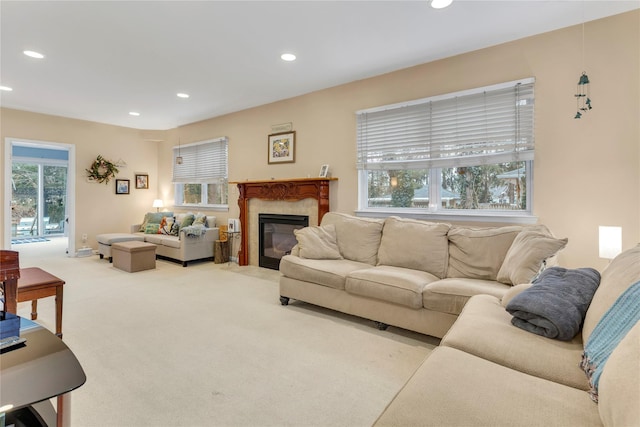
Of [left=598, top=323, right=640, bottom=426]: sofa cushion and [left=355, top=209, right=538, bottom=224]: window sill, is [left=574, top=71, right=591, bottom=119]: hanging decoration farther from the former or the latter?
[left=598, top=323, right=640, bottom=426]: sofa cushion

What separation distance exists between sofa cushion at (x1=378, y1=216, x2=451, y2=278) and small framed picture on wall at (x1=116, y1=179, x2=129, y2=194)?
6.05 m

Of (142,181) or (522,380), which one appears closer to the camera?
(522,380)

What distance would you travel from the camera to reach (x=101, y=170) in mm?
6672

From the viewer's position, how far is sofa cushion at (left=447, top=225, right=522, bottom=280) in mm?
2811

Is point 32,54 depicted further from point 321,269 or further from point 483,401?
point 483,401

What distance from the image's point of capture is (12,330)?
4.83 feet

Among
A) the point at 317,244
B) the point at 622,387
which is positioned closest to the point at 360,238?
the point at 317,244

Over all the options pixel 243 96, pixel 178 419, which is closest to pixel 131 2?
pixel 243 96

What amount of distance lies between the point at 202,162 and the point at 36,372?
564cm

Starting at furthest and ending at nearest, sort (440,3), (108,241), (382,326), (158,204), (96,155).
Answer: (158,204)
(96,155)
(108,241)
(382,326)
(440,3)

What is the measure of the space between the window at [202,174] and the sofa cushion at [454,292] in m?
4.45

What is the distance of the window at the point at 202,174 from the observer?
6184 millimetres

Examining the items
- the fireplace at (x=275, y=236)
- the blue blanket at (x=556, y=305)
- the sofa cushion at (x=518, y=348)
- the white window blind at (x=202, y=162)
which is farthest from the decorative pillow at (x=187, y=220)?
the blue blanket at (x=556, y=305)

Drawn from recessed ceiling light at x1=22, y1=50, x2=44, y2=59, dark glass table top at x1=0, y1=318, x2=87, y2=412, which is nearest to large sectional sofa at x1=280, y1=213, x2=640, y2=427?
dark glass table top at x1=0, y1=318, x2=87, y2=412
